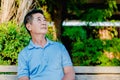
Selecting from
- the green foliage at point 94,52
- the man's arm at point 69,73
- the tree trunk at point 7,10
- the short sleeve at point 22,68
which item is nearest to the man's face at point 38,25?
the short sleeve at point 22,68

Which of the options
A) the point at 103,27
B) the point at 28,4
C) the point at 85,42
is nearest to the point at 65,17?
the point at 103,27

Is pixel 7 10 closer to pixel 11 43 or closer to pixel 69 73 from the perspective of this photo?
pixel 11 43

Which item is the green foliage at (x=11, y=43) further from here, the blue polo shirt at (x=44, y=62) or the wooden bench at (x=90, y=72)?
the blue polo shirt at (x=44, y=62)

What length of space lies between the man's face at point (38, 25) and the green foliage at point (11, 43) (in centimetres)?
117

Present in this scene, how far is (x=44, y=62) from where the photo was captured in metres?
4.03

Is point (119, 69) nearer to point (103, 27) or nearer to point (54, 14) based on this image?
point (103, 27)

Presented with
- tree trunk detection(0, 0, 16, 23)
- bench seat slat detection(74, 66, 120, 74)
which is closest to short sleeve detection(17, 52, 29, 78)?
bench seat slat detection(74, 66, 120, 74)

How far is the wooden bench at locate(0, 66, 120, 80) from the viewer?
4406 millimetres

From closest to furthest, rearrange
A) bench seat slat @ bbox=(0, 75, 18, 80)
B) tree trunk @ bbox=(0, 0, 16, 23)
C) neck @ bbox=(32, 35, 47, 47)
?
neck @ bbox=(32, 35, 47, 47) < bench seat slat @ bbox=(0, 75, 18, 80) < tree trunk @ bbox=(0, 0, 16, 23)

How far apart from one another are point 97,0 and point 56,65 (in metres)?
6.39

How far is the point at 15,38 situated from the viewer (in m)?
5.33

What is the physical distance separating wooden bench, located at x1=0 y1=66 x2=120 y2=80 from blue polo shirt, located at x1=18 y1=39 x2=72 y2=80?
1.24 feet

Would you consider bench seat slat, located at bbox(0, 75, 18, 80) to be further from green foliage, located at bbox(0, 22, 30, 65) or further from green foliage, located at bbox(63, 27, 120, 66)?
green foliage, located at bbox(63, 27, 120, 66)

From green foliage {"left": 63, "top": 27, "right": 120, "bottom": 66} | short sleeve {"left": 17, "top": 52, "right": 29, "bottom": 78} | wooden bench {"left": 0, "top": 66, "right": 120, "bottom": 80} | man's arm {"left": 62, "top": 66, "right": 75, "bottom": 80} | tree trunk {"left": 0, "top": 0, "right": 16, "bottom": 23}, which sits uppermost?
tree trunk {"left": 0, "top": 0, "right": 16, "bottom": 23}
